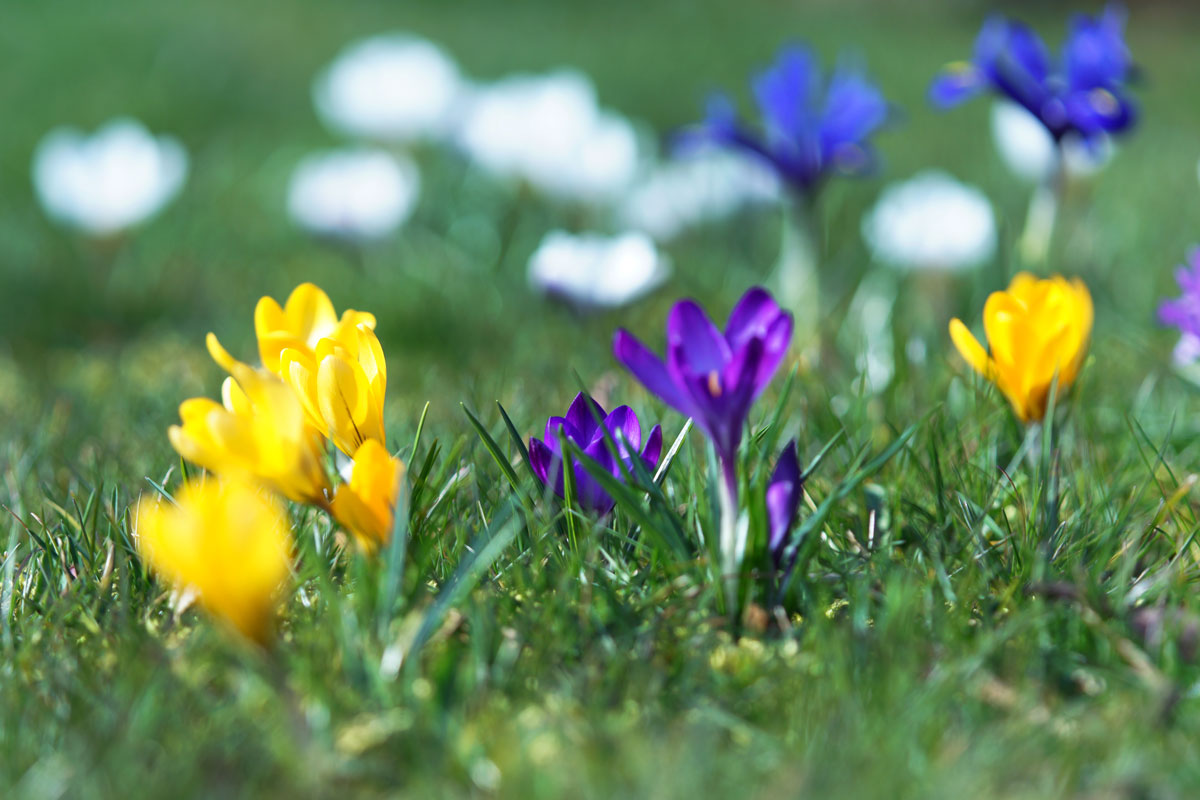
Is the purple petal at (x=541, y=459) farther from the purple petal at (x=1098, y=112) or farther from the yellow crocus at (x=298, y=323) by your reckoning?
the purple petal at (x=1098, y=112)

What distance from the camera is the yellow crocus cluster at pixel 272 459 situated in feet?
2.94

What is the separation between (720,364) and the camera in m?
1.09

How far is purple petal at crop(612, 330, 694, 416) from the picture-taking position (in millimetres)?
1003

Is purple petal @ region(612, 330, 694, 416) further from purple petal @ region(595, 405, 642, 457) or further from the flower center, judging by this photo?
purple petal @ region(595, 405, 642, 457)

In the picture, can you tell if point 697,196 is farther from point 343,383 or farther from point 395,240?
point 343,383

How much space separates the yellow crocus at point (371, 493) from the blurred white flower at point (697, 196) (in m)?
1.98

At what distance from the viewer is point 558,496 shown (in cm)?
124

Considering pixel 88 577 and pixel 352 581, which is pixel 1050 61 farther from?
pixel 88 577

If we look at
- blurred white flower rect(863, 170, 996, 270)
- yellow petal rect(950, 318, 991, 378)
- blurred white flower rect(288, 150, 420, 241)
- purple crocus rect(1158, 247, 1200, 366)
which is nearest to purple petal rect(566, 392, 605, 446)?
yellow petal rect(950, 318, 991, 378)

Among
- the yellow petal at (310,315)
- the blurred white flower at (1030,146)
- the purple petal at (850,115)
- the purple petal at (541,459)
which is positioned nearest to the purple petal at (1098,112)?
the purple petal at (850,115)

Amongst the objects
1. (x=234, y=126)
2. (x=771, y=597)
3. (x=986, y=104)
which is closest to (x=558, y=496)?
(x=771, y=597)

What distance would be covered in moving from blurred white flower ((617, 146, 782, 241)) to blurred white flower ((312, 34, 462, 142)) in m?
0.67

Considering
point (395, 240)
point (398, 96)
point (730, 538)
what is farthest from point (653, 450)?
point (398, 96)

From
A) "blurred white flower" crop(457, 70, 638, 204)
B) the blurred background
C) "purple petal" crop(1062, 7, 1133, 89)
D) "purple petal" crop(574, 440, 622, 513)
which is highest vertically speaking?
"purple petal" crop(1062, 7, 1133, 89)
